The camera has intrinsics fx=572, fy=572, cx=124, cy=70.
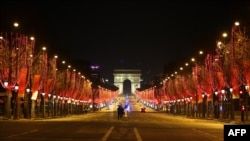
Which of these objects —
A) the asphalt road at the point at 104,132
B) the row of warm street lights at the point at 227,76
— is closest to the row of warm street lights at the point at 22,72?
the asphalt road at the point at 104,132

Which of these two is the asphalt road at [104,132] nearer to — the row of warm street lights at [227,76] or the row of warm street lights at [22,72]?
the row of warm street lights at [227,76]

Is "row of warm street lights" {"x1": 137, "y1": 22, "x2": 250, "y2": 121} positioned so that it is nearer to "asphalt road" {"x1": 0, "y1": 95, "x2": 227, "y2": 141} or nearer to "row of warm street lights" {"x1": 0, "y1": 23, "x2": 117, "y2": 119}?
"asphalt road" {"x1": 0, "y1": 95, "x2": 227, "y2": 141}

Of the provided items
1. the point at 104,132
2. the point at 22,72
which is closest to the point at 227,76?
the point at 22,72

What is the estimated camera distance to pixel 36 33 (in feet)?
274

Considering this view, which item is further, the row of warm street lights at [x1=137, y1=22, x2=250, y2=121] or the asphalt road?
the row of warm street lights at [x1=137, y1=22, x2=250, y2=121]

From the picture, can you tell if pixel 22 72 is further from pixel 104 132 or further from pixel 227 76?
pixel 104 132

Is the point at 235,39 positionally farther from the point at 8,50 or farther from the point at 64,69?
the point at 64,69

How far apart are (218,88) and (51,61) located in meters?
27.0

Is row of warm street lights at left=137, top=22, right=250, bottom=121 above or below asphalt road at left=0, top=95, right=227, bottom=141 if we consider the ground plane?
above

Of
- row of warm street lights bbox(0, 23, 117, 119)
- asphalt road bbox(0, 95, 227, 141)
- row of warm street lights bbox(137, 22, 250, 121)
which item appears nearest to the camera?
asphalt road bbox(0, 95, 227, 141)

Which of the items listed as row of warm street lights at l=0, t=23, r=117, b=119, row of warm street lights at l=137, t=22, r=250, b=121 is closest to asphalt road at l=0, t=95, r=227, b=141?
row of warm street lights at l=137, t=22, r=250, b=121

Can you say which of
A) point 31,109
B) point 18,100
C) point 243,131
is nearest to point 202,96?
point 31,109

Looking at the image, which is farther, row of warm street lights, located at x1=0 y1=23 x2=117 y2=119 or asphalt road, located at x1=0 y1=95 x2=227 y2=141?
row of warm street lights, located at x1=0 y1=23 x2=117 y2=119

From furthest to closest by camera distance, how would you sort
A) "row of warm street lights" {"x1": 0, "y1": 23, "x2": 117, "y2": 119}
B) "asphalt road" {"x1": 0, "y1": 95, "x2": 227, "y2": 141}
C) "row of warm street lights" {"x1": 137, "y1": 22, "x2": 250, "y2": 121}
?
1. "row of warm street lights" {"x1": 0, "y1": 23, "x2": 117, "y2": 119}
2. "row of warm street lights" {"x1": 137, "y1": 22, "x2": 250, "y2": 121}
3. "asphalt road" {"x1": 0, "y1": 95, "x2": 227, "y2": 141}
